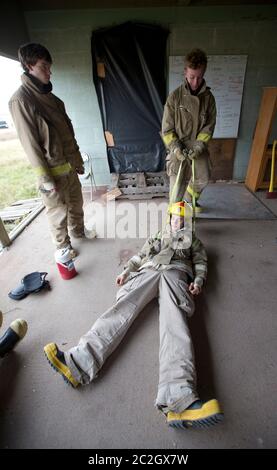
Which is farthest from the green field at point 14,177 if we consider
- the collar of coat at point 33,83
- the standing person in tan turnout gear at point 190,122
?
the standing person in tan turnout gear at point 190,122

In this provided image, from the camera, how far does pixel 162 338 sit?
119cm

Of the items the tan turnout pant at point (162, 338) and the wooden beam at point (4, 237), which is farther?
the wooden beam at point (4, 237)

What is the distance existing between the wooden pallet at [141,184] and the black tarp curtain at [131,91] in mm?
134

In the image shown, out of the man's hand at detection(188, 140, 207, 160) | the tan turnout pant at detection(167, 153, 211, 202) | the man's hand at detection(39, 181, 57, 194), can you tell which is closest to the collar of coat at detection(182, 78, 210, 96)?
the man's hand at detection(188, 140, 207, 160)

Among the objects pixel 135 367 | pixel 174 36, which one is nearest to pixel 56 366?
pixel 135 367

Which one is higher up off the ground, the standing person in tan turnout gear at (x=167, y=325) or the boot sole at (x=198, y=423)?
the standing person in tan turnout gear at (x=167, y=325)

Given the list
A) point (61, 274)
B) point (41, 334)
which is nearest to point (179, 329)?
point (41, 334)

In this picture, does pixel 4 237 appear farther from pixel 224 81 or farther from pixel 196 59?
pixel 224 81

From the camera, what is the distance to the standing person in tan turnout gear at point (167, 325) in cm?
97

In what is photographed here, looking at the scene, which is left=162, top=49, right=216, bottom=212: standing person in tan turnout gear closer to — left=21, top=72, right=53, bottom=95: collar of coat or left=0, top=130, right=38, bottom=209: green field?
left=21, top=72, right=53, bottom=95: collar of coat

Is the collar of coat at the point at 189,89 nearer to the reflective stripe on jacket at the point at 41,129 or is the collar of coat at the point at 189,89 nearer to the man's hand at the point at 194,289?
the reflective stripe on jacket at the point at 41,129

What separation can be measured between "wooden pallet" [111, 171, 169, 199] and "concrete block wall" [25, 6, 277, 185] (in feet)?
3.38

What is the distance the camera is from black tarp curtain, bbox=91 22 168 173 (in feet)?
9.26

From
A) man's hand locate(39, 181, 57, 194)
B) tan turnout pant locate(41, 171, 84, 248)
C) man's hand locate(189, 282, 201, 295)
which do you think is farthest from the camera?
tan turnout pant locate(41, 171, 84, 248)
